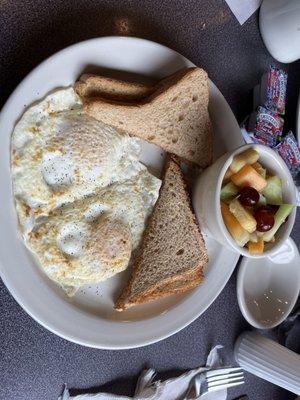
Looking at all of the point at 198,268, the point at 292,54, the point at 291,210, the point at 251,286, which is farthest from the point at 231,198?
the point at 292,54

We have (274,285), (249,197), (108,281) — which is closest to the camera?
(249,197)

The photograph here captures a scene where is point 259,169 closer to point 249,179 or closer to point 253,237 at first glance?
point 249,179

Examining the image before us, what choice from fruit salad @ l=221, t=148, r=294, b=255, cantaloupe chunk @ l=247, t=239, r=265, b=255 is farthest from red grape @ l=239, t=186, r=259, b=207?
cantaloupe chunk @ l=247, t=239, r=265, b=255

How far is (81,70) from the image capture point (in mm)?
1456

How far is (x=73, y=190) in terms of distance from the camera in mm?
1417

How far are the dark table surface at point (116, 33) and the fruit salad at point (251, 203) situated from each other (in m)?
0.40

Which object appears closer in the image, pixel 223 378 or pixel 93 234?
pixel 93 234

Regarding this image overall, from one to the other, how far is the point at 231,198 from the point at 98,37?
1.98ft

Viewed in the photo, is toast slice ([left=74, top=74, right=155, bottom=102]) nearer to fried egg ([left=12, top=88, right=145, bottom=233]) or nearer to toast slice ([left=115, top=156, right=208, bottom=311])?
fried egg ([left=12, top=88, right=145, bottom=233])

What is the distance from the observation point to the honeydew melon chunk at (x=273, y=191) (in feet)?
4.81

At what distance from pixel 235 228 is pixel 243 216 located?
4cm

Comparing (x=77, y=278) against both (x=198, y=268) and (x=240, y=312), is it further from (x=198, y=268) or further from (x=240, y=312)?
(x=240, y=312)

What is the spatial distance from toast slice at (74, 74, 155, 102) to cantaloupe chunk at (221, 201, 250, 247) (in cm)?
43

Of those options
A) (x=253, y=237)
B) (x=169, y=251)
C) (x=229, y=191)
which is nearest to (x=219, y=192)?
(x=229, y=191)
